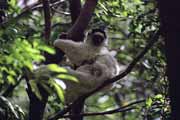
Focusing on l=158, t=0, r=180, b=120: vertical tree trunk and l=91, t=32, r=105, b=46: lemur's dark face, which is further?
l=91, t=32, r=105, b=46: lemur's dark face

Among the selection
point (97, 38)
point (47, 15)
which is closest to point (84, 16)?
point (47, 15)

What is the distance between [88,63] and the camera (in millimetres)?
6652

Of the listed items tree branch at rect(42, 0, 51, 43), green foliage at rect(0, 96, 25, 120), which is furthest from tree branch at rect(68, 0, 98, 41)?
green foliage at rect(0, 96, 25, 120)

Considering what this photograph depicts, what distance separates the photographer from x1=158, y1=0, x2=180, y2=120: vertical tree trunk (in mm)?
3445

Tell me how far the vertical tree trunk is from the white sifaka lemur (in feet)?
9.18

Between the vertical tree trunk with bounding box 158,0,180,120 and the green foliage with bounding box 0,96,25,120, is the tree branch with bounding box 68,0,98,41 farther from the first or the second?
the vertical tree trunk with bounding box 158,0,180,120

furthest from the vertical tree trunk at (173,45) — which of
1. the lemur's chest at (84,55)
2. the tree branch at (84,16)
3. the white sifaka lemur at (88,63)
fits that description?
the lemur's chest at (84,55)

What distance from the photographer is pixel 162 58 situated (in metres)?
6.25

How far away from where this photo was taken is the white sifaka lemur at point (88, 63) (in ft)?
20.7

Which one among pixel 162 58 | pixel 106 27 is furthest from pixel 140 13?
pixel 162 58

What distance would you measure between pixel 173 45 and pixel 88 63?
3.25m

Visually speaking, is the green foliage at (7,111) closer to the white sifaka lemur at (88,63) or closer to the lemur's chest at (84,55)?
the white sifaka lemur at (88,63)

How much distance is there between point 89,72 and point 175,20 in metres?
3.04

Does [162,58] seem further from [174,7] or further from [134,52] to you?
[134,52]
